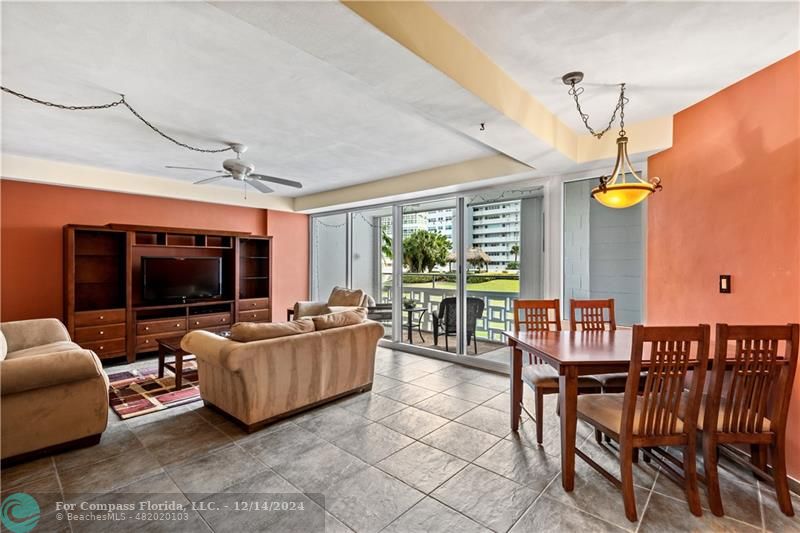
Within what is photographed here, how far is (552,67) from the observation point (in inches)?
92.3

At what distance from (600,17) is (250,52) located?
1911mm

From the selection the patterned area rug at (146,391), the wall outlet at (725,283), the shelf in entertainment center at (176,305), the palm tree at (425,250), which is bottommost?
the patterned area rug at (146,391)

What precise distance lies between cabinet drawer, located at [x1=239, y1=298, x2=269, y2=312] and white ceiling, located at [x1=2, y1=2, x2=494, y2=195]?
7.81 feet

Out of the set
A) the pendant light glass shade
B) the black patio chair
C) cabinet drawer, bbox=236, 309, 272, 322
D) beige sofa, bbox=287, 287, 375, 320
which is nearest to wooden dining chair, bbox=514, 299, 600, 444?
the pendant light glass shade

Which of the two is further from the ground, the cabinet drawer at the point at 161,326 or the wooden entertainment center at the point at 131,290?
the wooden entertainment center at the point at 131,290

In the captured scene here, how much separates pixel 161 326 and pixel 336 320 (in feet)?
10.6

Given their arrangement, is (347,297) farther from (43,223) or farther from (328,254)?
(43,223)

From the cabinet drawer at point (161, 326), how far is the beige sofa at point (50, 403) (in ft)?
7.29

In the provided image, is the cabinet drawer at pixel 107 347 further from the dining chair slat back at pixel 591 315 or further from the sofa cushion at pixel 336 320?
the dining chair slat back at pixel 591 315

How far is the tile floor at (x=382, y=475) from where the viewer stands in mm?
1917

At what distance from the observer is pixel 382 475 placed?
233 cm

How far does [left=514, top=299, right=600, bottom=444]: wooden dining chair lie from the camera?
106 inches

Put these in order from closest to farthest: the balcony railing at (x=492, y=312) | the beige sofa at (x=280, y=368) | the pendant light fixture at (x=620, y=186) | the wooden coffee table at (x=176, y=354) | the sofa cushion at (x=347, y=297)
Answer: the pendant light fixture at (x=620, y=186), the beige sofa at (x=280, y=368), the wooden coffee table at (x=176, y=354), the balcony railing at (x=492, y=312), the sofa cushion at (x=347, y=297)

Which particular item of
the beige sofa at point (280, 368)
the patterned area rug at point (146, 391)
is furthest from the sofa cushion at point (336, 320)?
the patterned area rug at point (146, 391)
